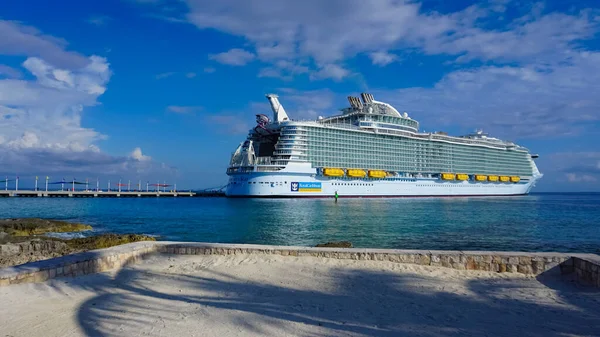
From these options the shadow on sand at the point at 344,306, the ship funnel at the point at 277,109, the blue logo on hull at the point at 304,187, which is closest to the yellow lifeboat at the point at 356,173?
the blue logo on hull at the point at 304,187

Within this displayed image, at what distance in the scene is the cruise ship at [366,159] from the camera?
56.8 metres

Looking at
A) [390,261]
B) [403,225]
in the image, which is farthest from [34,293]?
[403,225]

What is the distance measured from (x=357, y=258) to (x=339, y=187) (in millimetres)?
51070

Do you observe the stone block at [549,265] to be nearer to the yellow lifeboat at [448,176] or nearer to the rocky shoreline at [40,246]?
the rocky shoreline at [40,246]

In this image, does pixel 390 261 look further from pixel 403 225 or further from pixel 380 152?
pixel 380 152

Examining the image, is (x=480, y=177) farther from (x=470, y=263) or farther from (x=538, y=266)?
(x=470, y=263)

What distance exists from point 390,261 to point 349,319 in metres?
3.41

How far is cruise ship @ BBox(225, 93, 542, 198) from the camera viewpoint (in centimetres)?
5681

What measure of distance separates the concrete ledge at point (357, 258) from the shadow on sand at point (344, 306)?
401 millimetres

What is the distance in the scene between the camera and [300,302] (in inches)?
247

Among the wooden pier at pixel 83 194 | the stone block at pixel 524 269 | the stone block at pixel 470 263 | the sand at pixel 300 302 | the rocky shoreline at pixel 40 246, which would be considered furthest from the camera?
the wooden pier at pixel 83 194

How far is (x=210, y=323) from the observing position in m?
5.37

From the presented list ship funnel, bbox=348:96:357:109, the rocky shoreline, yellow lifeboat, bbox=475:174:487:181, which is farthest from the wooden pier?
the rocky shoreline

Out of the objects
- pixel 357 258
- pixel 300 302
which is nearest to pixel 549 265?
pixel 357 258
